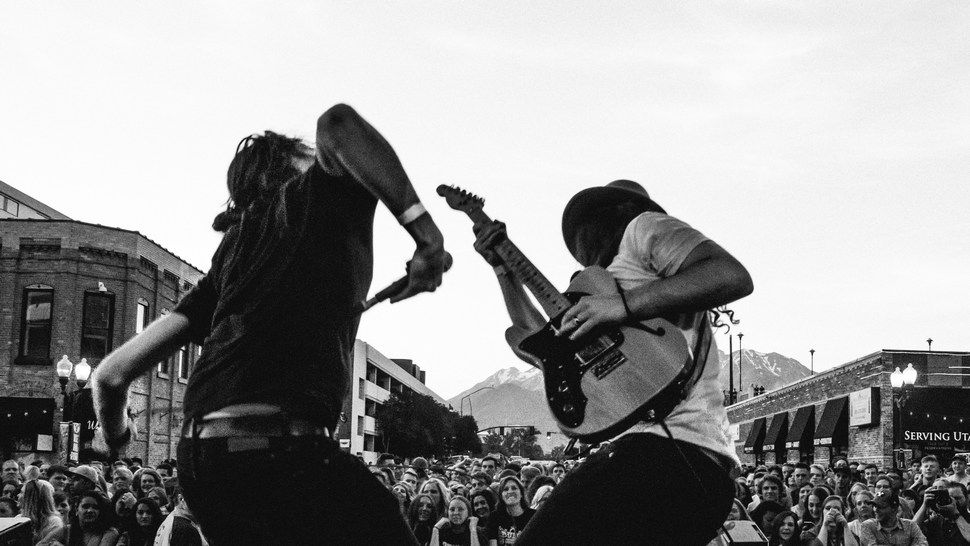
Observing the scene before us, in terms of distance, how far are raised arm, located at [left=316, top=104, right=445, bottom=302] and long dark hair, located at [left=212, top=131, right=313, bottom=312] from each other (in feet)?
0.82

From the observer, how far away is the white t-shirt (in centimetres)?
258

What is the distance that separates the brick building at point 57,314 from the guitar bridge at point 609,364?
27.9m

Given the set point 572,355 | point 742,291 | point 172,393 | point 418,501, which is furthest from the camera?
point 172,393

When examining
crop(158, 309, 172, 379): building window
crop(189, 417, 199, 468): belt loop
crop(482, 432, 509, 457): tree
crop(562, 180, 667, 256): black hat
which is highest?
crop(158, 309, 172, 379): building window

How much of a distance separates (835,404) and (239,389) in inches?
1428

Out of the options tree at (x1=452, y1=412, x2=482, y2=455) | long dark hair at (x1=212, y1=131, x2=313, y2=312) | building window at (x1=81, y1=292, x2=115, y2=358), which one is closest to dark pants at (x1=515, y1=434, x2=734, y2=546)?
long dark hair at (x1=212, y1=131, x2=313, y2=312)

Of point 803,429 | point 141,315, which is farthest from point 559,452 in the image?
point 141,315

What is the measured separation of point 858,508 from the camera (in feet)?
37.1

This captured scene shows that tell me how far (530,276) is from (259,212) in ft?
3.06

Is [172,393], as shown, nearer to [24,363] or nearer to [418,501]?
[24,363]

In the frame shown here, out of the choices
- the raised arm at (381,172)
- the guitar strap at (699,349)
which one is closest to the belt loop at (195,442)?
the raised arm at (381,172)

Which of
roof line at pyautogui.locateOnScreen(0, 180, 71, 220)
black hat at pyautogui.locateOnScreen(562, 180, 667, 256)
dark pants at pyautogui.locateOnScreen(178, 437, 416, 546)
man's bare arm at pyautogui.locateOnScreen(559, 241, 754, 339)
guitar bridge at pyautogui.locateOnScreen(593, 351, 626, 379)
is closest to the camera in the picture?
dark pants at pyautogui.locateOnScreen(178, 437, 416, 546)

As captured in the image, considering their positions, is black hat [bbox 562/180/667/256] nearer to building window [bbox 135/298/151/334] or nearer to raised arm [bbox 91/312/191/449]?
raised arm [bbox 91/312/191/449]

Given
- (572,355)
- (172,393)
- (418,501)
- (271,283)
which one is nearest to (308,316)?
(271,283)
